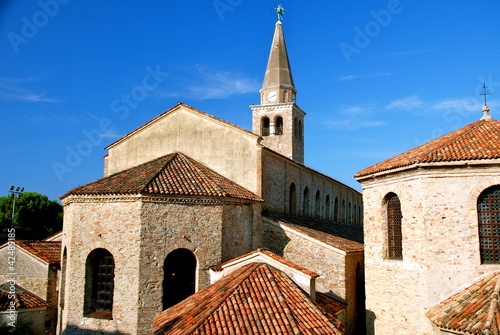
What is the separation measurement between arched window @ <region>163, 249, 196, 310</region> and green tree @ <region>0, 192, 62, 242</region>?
28.2m

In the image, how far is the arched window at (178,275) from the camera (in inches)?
582

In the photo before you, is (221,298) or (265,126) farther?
(265,126)

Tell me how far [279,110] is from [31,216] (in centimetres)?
2581

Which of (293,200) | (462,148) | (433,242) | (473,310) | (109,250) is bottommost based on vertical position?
(473,310)

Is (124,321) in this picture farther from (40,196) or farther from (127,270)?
(40,196)

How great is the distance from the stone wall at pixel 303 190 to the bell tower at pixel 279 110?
14.0 feet

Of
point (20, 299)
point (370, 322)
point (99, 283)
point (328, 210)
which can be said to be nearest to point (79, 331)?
point (99, 283)

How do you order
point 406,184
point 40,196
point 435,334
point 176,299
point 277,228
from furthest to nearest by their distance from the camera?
point 40,196 < point 277,228 < point 176,299 < point 406,184 < point 435,334

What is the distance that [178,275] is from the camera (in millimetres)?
15148

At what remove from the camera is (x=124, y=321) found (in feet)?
45.5

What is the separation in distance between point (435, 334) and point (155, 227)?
9.64 m

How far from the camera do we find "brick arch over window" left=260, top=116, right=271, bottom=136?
32.3 m

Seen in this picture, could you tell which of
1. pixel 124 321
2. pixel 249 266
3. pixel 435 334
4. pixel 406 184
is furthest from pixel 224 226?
pixel 435 334

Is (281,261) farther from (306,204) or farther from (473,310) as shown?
(306,204)
